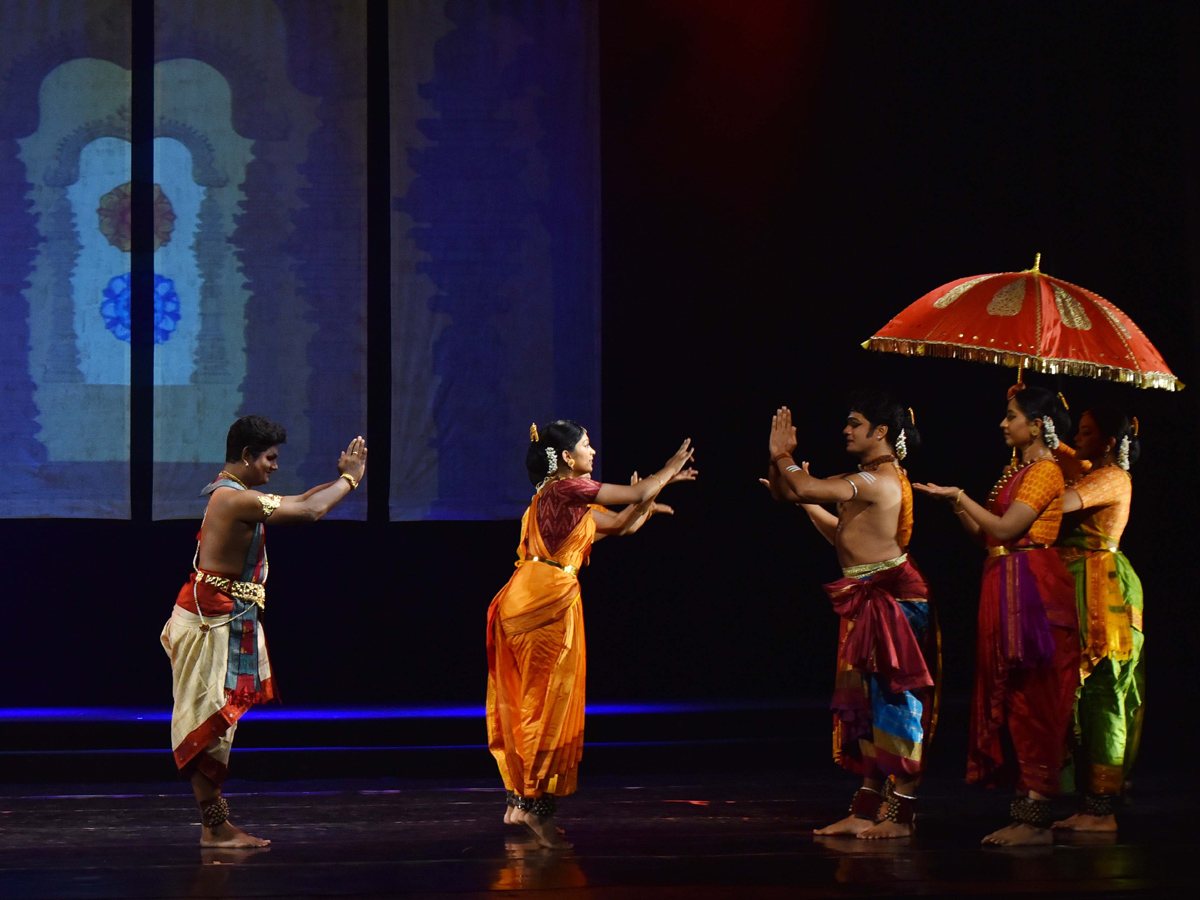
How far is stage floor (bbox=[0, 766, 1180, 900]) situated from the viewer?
126 inches

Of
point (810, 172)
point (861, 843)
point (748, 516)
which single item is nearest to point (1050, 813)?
point (861, 843)

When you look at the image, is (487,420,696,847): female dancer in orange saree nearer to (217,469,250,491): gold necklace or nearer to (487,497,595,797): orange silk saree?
(487,497,595,797): orange silk saree

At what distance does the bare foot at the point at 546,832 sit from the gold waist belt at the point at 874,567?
1.13 meters

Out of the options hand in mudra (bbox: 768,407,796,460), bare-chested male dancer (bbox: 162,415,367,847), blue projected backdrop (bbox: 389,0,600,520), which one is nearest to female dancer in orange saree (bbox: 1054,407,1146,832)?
hand in mudra (bbox: 768,407,796,460)

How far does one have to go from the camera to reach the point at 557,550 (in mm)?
3826

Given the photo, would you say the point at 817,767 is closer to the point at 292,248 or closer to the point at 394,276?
the point at 394,276

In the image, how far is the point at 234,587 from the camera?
374 cm

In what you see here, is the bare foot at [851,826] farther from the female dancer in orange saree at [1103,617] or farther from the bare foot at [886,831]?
the female dancer in orange saree at [1103,617]

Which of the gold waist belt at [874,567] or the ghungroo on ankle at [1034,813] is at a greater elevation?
the gold waist belt at [874,567]

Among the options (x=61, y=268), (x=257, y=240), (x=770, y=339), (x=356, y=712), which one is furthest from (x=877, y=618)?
(x=61, y=268)

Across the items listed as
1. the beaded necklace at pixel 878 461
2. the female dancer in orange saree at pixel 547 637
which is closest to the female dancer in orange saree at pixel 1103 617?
the beaded necklace at pixel 878 461

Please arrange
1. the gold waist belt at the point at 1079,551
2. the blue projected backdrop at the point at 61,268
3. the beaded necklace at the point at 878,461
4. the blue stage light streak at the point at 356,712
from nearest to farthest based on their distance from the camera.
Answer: the beaded necklace at the point at 878,461 → the gold waist belt at the point at 1079,551 → the blue stage light streak at the point at 356,712 → the blue projected backdrop at the point at 61,268

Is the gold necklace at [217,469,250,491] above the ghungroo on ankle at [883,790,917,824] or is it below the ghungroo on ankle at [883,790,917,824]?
above

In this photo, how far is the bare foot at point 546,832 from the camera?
3.66m
